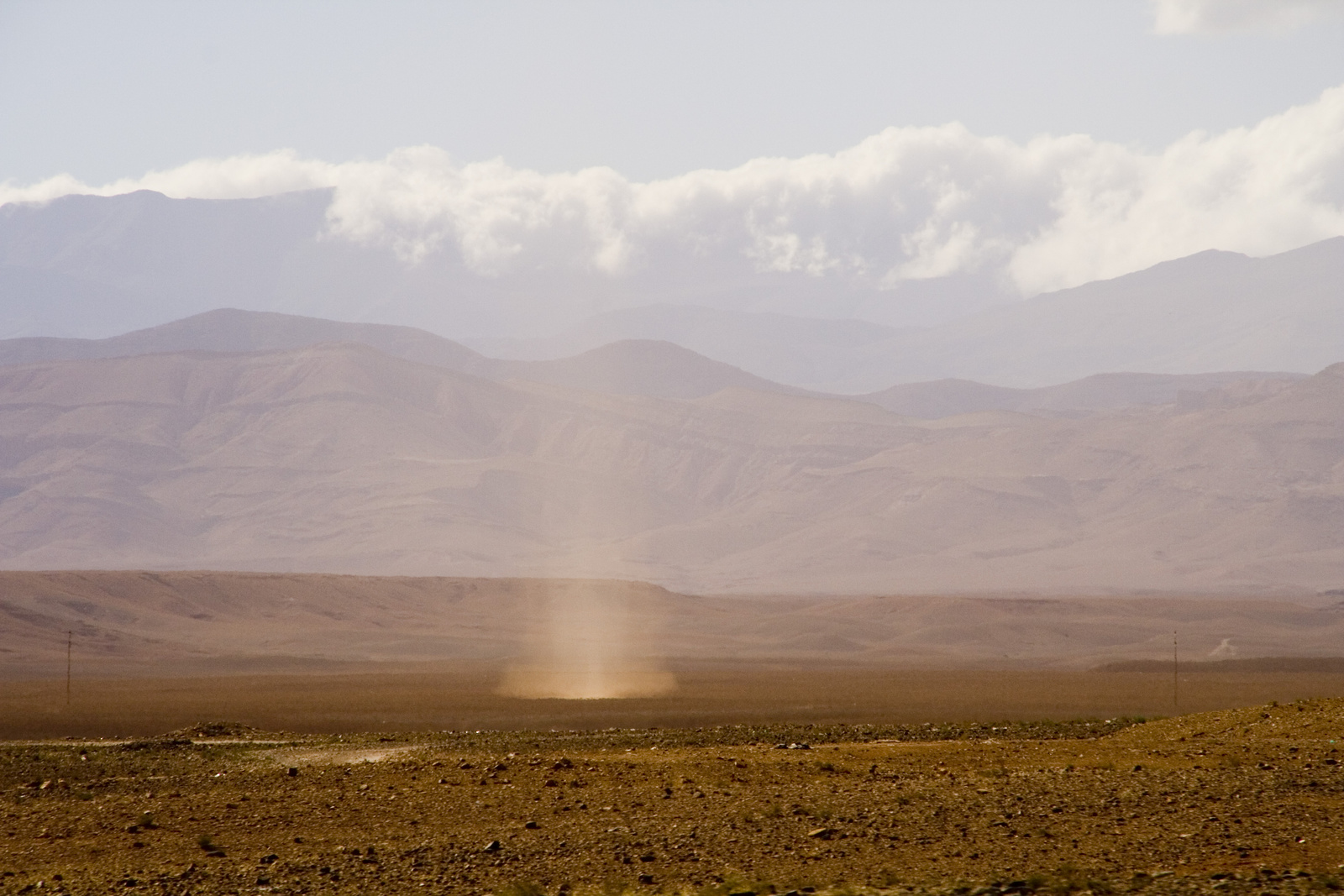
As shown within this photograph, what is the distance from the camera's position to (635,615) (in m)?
87.9

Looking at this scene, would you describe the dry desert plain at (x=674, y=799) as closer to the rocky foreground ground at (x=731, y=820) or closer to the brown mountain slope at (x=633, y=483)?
the rocky foreground ground at (x=731, y=820)

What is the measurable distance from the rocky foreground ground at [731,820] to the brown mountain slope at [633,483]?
356ft

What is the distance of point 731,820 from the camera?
1239cm

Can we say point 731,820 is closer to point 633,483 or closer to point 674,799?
point 674,799

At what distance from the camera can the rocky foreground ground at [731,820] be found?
10492 millimetres

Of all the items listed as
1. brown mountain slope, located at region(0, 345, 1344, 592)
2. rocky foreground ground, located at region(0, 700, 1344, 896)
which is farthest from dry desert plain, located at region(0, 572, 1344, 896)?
brown mountain slope, located at region(0, 345, 1344, 592)

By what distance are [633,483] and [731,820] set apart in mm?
154186

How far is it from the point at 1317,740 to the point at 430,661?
53.0 m

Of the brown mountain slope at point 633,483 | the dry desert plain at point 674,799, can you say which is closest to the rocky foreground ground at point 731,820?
the dry desert plain at point 674,799

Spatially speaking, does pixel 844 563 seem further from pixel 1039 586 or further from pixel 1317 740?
pixel 1317 740

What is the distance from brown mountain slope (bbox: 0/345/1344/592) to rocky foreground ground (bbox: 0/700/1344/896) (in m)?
109

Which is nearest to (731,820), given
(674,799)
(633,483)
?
(674,799)

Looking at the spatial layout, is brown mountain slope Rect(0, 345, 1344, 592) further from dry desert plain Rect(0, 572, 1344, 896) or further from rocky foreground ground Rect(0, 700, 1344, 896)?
rocky foreground ground Rect(0, 700, 1344, 896)

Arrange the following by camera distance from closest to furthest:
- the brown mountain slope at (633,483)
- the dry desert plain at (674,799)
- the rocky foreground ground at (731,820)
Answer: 1. the rocky foreground ground at (731,820)
2. the dry desert plain at (674,799)
3. the brown mountain slope at (633,483)
